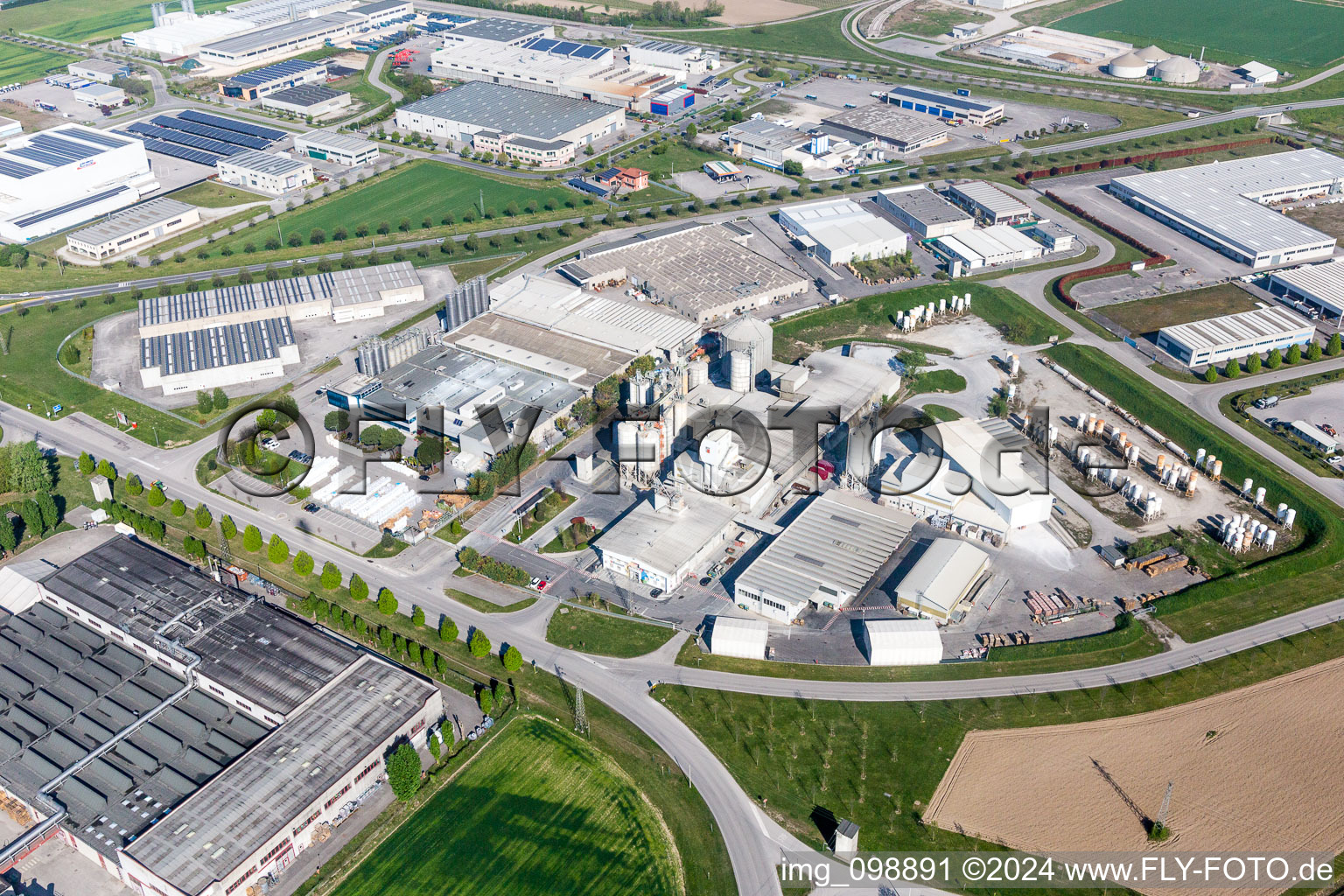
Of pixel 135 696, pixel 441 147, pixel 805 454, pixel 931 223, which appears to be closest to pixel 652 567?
pixel 805 454

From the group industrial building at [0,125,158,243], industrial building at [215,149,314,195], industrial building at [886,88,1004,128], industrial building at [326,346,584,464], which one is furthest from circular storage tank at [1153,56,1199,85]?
industrial building at [0,125,158,243]

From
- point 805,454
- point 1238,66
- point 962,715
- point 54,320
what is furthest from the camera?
point 1238,66

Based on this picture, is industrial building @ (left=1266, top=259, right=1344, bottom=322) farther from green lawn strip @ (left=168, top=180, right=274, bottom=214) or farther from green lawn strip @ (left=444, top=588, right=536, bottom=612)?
green lawn strip @ (left=168, top=180, right=274, bottom=214)

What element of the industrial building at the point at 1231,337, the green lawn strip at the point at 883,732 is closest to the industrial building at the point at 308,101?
the industrial building at the point at 1231,337

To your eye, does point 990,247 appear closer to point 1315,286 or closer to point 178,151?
point 1315,286

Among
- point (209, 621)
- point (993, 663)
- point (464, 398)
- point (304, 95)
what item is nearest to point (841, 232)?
point (464, 398)

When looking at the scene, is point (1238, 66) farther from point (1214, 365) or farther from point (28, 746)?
point (28, 746)
